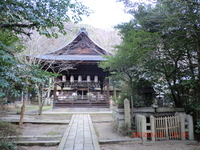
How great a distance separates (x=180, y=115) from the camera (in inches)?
206

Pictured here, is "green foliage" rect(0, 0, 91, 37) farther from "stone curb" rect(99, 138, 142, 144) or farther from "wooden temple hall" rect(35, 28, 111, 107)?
"wooden temple hall" rect(35, 28, 111, 107)

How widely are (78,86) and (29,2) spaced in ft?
31.4

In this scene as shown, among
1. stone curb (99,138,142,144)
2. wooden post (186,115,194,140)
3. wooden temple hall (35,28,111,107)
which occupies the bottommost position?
stone curb (99,138,142,144)

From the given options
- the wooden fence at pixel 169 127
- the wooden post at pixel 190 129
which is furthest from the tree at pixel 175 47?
the wooden fence at pixel 169 127

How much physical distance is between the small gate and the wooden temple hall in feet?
24.8

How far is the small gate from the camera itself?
5070mm

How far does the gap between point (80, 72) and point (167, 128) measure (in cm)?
925

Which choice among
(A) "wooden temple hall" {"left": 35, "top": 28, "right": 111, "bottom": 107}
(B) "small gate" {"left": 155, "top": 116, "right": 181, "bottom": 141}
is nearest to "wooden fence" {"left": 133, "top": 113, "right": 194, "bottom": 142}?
(B) "small gate" {"left": 155, "top": 116, "right": 181, "bottom": 141}

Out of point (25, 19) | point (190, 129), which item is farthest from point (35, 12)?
point (190, 129)

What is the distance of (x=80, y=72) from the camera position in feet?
42.8

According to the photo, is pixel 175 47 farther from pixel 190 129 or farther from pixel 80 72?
pixel 80 72

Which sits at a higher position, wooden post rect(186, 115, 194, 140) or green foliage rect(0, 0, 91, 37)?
green foliage rect(0, 0, 91, 37)

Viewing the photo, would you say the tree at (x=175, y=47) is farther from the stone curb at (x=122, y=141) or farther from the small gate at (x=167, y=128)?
the stone curb at (x=122, y=141)

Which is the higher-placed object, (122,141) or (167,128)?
(167,128)
